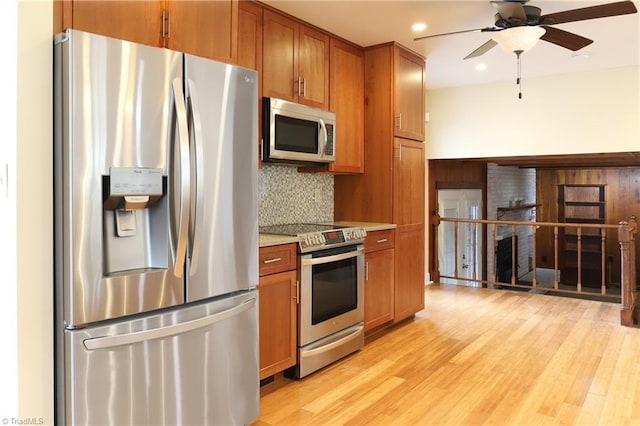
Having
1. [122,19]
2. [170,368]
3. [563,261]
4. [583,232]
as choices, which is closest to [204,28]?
[122,19]

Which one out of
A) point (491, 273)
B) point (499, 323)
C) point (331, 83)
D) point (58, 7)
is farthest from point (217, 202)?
point (491, 273)

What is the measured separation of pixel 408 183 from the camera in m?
4.29

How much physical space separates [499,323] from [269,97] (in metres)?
2.89

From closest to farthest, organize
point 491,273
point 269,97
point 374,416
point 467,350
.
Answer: point 374,416, point 269,97, point 467,350, point 491,273

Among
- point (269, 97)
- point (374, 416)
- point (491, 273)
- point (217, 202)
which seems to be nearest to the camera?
point (217, 202)

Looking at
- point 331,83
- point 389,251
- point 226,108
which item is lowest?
point 389,251

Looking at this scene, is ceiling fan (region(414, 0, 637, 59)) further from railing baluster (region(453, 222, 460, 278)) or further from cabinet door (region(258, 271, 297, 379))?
railing baluster (region(453, 222, 460, 278))

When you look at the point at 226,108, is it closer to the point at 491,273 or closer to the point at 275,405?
the point at 275,405

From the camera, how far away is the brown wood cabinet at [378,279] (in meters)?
3.77

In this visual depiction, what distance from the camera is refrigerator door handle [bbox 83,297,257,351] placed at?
1.76 meters

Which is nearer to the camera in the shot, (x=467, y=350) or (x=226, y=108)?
(x=226, y=108)

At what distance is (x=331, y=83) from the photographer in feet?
12.4

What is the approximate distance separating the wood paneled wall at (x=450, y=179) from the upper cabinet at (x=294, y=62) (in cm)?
278

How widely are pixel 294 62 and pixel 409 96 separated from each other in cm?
132
